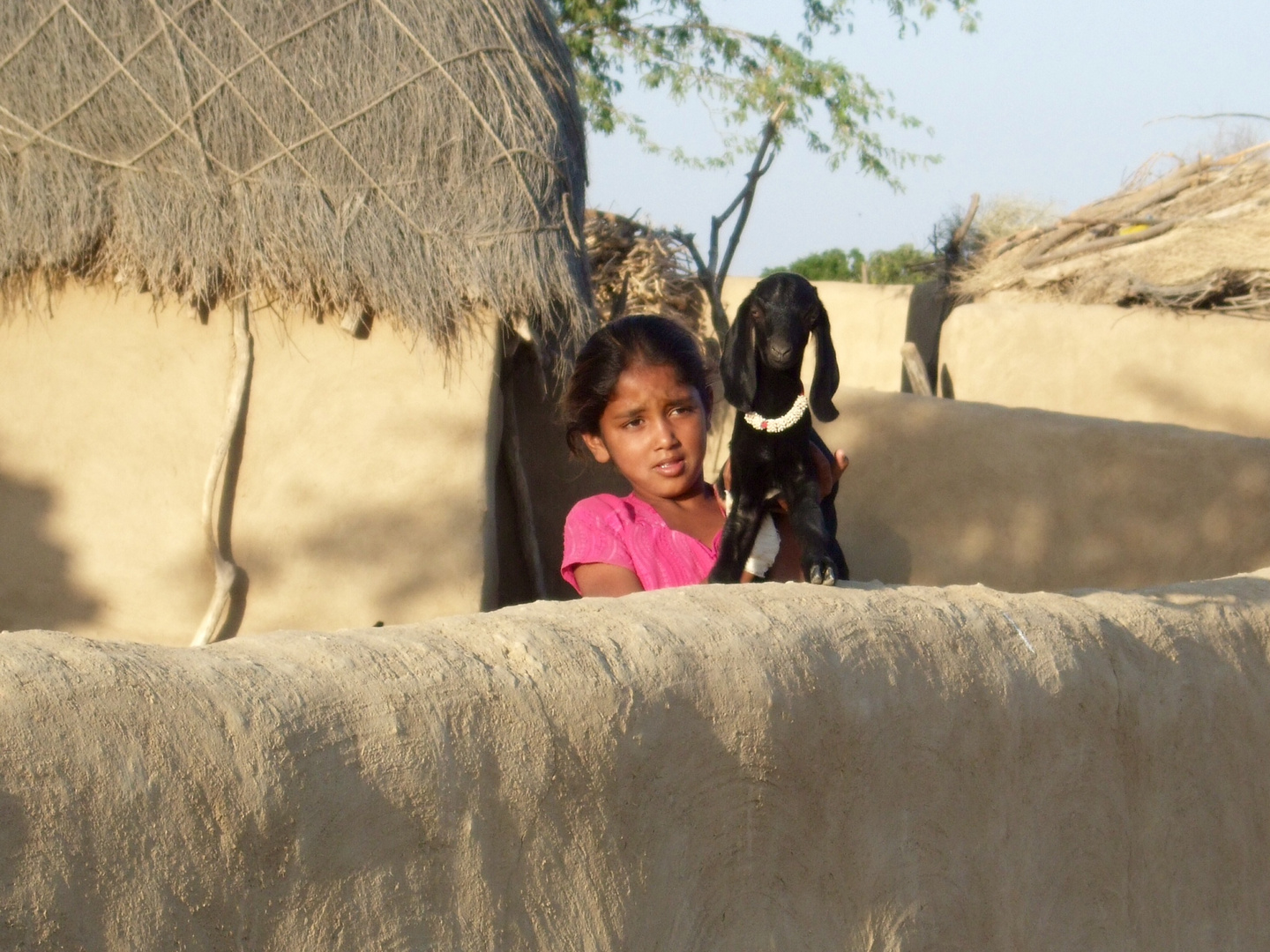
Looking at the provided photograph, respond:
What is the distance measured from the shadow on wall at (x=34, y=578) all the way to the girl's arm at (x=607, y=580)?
8.39 feet

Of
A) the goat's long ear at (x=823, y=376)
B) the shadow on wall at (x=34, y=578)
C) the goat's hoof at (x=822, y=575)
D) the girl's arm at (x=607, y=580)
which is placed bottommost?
the shadow on wall at (x=34, y=578)

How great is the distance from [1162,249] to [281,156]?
14.5 ft

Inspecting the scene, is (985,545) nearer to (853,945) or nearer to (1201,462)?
(1201,462)

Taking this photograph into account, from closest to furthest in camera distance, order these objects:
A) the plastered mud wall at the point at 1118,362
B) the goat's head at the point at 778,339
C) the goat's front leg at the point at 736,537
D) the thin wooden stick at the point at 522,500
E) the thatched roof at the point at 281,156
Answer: the goat's head at the point at 778,339
the goat's front leg at the point at 736,537
the thatched roof at the point at 281,156
the thin wooden stick at the point at 522,500
the plastered mud wall at the point at 1118,362

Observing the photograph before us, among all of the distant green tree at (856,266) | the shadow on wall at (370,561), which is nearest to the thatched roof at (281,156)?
the shadow on wall at (370,561)

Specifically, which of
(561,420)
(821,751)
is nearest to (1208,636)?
(821,751)

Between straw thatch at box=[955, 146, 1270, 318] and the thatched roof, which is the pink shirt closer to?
the thatched roof

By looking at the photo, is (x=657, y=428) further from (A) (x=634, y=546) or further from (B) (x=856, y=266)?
(B) (x=856, y=266)

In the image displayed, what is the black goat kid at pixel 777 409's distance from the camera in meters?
2.08

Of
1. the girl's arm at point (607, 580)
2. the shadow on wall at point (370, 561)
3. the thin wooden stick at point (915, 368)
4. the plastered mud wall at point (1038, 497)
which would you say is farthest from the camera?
the thin wooden stick at point (915, 368)

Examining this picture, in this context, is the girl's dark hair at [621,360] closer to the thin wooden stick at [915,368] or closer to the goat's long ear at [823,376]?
the goat's long ear at [823,376]

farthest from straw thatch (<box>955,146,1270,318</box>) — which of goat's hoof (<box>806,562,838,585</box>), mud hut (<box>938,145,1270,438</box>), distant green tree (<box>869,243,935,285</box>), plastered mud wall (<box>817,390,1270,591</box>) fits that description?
distant green tree (<box>869,243,935,285</box>)

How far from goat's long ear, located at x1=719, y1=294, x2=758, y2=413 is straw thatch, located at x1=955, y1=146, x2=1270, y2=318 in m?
5.00

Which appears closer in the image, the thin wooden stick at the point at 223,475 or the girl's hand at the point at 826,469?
the girl's hand at the point at 826,469
